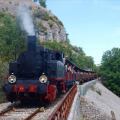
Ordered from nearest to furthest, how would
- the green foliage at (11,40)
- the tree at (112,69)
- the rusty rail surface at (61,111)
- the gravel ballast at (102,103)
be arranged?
1. the rusty rail surface at (61,111)
2. the gravel ballast at (102,103)
3. the green foliage at (11,40)
4. the tree at (112,69)

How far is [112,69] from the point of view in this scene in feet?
143

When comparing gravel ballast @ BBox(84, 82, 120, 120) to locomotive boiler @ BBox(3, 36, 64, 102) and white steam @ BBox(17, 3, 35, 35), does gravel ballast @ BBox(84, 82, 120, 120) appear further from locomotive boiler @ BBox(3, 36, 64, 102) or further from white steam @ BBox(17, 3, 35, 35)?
white steam @ BBox(17, 3, 35, 35)

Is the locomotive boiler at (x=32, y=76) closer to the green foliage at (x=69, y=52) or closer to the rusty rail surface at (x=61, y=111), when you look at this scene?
the rusty rail surface at (x=61, y=111)

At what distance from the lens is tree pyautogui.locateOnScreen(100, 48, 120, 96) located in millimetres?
40356

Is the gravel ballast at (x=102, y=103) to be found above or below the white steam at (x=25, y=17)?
below

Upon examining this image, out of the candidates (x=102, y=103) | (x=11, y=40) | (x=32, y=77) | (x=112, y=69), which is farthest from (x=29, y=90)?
(x=112, y=69)

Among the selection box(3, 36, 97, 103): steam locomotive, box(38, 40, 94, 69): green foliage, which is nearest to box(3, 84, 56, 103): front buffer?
box(3, 36, 97, 103): steam locomotive

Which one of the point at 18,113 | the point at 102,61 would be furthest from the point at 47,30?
the point at 18,113

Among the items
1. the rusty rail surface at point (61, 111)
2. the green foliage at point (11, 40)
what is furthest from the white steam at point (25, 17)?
the rusty rail surface at point (61, 111)

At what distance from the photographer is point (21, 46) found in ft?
45.8

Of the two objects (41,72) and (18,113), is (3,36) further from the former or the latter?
(18,113)

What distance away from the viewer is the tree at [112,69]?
40.4 m

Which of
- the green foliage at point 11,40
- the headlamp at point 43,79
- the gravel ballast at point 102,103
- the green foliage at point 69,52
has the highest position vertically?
the green foliage at point 69,52

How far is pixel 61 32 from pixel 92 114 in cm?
6067
